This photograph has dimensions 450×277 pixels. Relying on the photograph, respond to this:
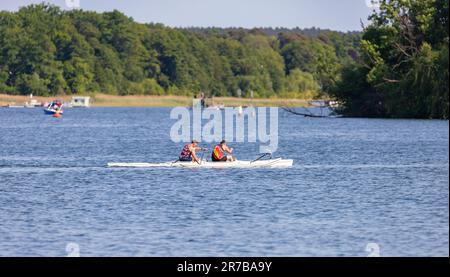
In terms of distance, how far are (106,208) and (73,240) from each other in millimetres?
6748

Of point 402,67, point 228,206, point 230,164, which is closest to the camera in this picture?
point 228,206

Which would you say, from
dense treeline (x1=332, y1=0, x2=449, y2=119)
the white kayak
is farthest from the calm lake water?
dense treeline (x1=332, y1=0, x2=449, y2=119)

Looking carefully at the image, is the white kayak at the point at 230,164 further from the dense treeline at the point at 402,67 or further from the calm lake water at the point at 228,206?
the dense treeline at the point at 402,67

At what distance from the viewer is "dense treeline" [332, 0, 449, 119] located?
3708 inches

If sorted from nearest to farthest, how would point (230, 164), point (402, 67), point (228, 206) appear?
1. point (228, 206)
2. point (230, 164)
3. point (402, 67)

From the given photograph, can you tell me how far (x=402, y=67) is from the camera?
10294cm

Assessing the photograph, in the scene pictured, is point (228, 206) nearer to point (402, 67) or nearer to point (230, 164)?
point (230, 164)

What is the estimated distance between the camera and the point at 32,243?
2838cm

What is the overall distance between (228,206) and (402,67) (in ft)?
229

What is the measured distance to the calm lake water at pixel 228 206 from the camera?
2808 cm

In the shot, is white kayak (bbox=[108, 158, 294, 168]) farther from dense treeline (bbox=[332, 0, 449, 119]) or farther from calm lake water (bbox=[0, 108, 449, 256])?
dense treeline (bbox=[332, 0, 449, 119])

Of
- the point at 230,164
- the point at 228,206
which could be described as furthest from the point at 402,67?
the point at 228,206

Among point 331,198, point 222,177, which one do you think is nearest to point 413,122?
point 222,177

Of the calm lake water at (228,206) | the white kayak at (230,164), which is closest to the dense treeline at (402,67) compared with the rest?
the calm lake water at (228,206)
